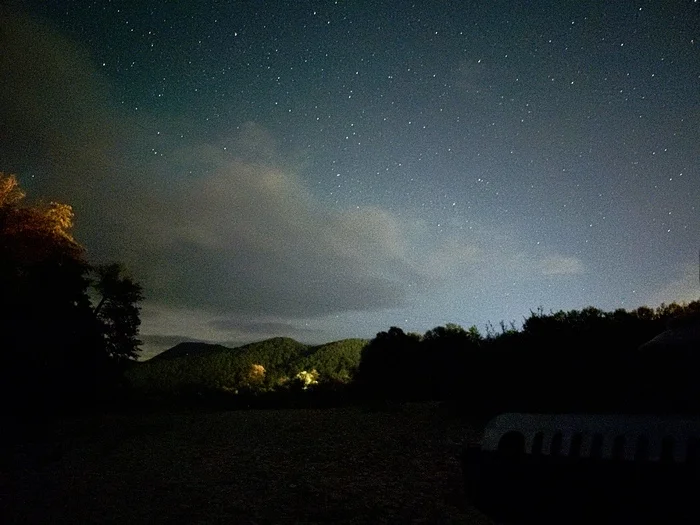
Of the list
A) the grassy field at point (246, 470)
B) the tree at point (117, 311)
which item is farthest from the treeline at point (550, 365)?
the tree at point (117, 311)

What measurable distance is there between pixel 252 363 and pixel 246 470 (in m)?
21.5

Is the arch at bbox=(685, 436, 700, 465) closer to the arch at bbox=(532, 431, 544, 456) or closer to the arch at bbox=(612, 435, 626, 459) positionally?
the arch at bbox=(612, 435, 626, 459)

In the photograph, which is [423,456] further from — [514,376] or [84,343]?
[84,343]

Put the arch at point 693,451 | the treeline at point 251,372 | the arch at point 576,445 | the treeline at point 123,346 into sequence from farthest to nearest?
the treeline at point 251,372
the treeline at point 123,346
the arch at point 576,445
the arch at point 693,451

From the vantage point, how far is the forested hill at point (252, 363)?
85.3ft

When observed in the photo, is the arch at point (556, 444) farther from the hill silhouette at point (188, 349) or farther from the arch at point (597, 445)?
the hill silhouette at point (188, 349)

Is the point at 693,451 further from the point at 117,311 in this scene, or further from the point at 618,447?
the point at 117,311

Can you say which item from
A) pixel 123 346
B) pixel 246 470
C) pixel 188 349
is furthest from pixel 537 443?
pixel 188 349

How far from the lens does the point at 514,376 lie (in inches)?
395

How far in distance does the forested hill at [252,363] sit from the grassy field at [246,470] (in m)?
11.7

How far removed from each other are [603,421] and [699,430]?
156mm

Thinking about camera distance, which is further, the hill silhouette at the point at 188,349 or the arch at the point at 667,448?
the hill silhouette at the point at 188,349

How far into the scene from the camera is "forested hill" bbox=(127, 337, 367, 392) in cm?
2598

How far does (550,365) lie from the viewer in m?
7.13
